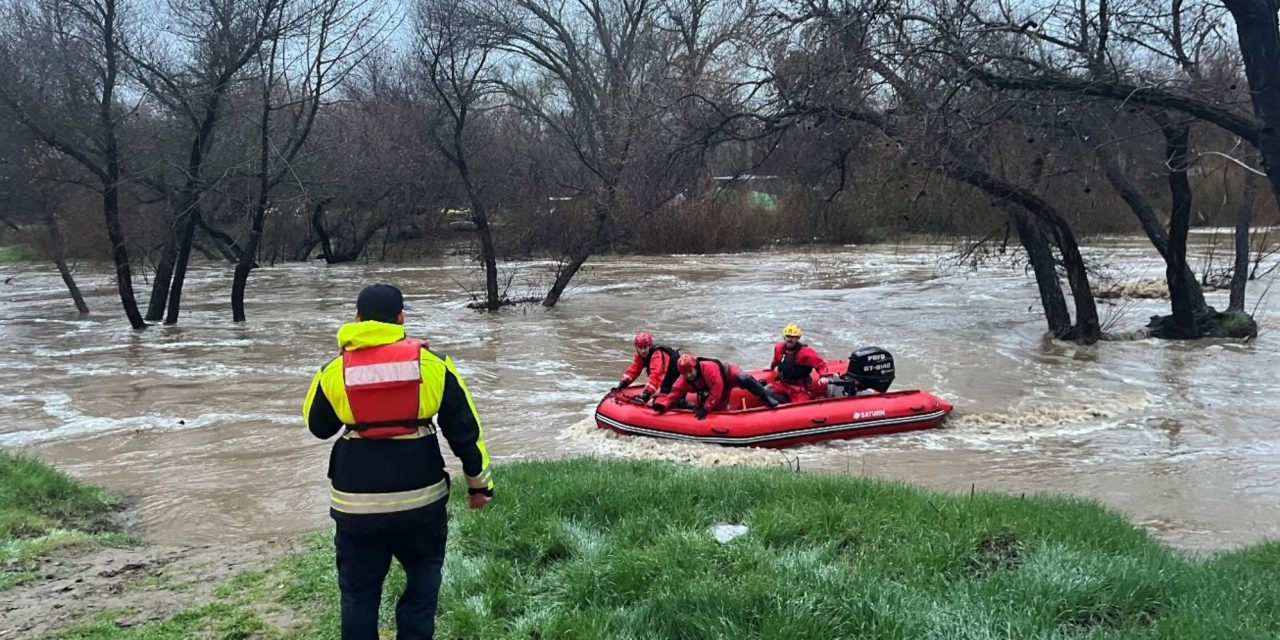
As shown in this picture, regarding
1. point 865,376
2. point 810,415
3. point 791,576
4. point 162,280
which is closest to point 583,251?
point 162,280

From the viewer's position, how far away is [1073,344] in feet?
56.1

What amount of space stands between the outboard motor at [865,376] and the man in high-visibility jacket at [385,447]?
321 inches

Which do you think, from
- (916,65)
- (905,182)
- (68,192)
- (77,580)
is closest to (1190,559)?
(916,65)

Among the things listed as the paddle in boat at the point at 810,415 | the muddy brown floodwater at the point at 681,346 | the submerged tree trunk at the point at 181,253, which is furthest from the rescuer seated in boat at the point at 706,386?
the submerged tree trunk at the point at 181,253

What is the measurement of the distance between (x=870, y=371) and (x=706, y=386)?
205cm

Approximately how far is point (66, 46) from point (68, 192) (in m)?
7.03

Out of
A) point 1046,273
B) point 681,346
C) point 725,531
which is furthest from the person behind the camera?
point 681,346

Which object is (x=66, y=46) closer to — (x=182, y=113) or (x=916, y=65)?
(x=182, y=113)

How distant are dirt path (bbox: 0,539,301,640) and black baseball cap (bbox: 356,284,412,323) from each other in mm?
1968

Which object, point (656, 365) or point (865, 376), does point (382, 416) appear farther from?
point (865, 376)

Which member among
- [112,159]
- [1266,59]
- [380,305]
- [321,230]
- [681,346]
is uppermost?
[112,159]

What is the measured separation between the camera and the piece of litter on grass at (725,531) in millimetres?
4711

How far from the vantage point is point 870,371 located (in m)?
11.2

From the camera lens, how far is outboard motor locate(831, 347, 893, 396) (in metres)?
11.1
